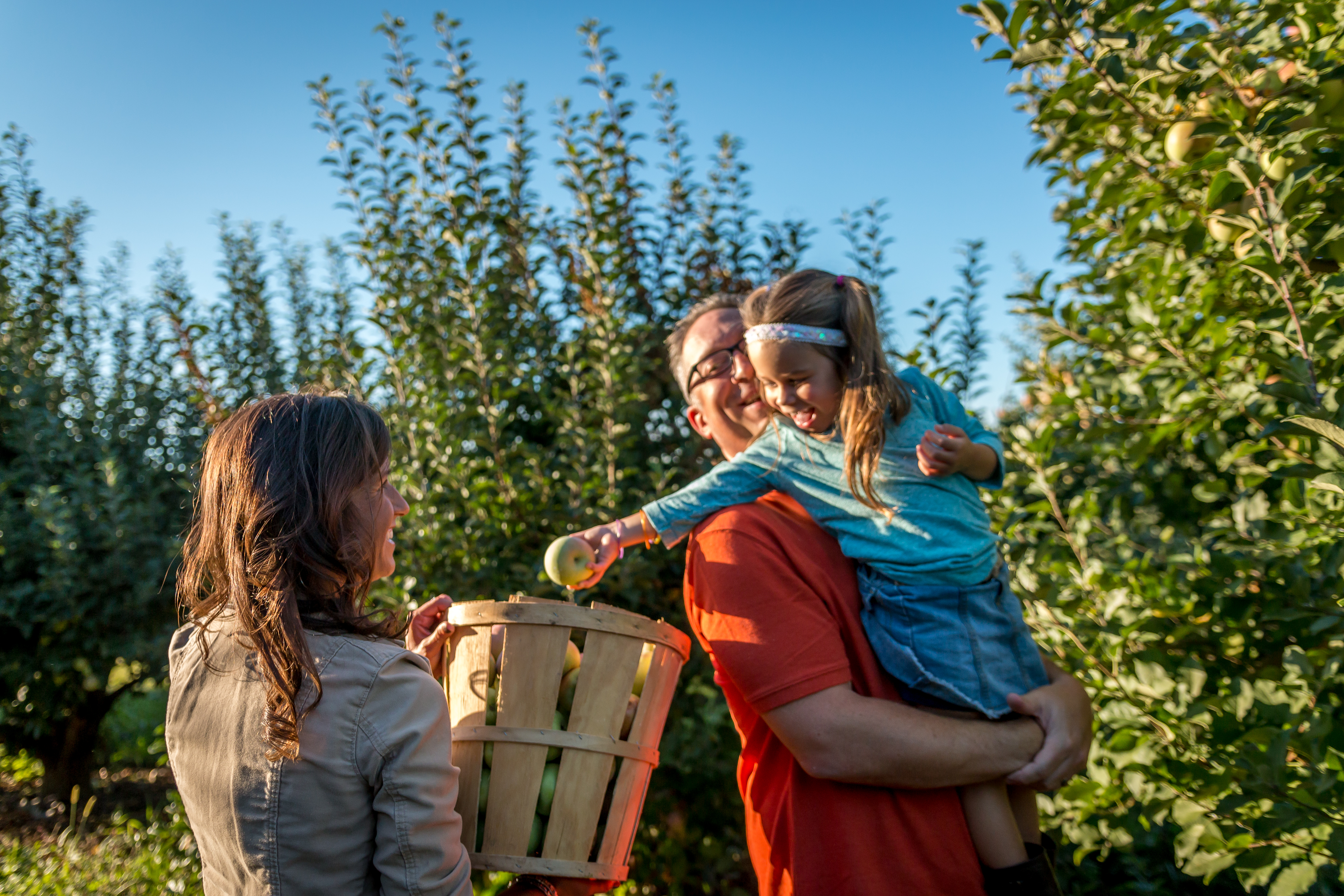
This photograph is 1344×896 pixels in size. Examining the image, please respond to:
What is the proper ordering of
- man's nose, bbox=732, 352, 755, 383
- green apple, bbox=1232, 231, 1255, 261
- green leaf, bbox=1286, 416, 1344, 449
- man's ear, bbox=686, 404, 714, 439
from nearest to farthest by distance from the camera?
green leaf, bbox=1286, 416, 1344, 449 < green apple, bbox=1232, 231, 1255, 261 < man's nose, bbox=732, 352, 755, 383 < man's ear, bbox=686, 404, 714, 439

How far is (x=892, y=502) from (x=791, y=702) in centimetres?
54

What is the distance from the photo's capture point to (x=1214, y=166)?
180cm

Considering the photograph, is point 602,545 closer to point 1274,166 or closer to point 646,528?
point 646,528

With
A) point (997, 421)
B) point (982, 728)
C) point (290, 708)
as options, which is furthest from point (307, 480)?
point (997, 421)

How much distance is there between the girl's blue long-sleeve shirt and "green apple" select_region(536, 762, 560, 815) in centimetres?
63

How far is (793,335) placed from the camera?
75.4 inches

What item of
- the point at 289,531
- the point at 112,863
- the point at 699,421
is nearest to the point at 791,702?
the point at 289,531

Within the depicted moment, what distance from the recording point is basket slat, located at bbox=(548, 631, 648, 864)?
1400mm

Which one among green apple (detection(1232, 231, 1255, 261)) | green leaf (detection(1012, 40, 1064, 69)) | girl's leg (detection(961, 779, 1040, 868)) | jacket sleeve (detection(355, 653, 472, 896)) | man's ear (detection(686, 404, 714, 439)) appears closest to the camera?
jacket sleeve (detection(355, 653, 472, 896))

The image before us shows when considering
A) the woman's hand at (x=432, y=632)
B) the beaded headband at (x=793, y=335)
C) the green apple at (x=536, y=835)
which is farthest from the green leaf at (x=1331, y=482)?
the woman's hand at (x=432, y=632)

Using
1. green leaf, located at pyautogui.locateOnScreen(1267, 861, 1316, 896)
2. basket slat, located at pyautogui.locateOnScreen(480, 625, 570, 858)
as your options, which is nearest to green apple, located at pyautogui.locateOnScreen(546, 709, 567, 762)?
basket slat, located at pyautogui.locateOnScreen(480, 625, 570, 858)

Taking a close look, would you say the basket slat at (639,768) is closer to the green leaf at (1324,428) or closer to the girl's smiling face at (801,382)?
the girl's smiling face at (801,382)

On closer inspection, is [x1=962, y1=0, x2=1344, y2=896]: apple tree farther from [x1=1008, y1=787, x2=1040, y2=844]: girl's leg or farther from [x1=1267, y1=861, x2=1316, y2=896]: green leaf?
[x1=1008, y1=787, x2=1040, y2=844]: girl's leg

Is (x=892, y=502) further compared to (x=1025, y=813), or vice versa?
(x=892, y=502)
